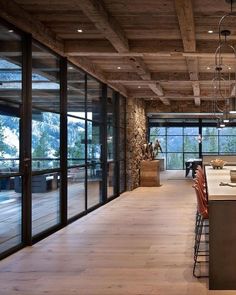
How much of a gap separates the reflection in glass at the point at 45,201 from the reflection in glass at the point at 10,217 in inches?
15.5

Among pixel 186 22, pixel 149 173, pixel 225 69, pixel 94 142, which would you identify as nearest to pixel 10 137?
pixel 186 22

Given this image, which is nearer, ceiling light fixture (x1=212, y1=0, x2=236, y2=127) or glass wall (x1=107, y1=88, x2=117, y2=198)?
ceiling light fixture (x1=212, y1=0, x2=236, y2=127)

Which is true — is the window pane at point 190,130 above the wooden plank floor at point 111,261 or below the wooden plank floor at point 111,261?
above

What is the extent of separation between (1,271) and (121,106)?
26.4 feet

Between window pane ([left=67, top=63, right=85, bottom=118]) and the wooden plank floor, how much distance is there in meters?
1.99

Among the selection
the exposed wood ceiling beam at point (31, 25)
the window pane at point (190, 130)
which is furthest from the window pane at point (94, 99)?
the window pane at point (190, 130)

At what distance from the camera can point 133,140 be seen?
1259 centimetres

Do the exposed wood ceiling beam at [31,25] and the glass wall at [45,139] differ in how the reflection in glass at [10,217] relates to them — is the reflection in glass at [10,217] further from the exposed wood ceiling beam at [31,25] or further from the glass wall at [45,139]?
the exposed wood ceiling beam at [31,25]

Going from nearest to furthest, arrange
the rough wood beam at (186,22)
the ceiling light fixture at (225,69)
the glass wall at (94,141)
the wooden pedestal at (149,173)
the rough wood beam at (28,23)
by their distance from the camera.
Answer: the rough wood beam at (186,22), the rough wood beam at (28,23), the ceiling light fixture at (225,69), the glass wall at (94,141), the wooden pedestal at (149,173)

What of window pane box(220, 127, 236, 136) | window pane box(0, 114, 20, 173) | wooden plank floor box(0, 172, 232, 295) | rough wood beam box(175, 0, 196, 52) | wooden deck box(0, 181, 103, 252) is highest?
rough wood beam box(175, 0, 196, 52)

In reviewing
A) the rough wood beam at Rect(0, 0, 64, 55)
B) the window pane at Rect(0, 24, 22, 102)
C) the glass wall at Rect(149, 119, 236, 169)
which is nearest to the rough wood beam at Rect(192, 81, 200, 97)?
the rough wood beam at Rect(0, 0, 64, 55)

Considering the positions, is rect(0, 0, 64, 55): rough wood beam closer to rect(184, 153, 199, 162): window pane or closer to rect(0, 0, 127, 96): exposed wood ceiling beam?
rect(0, 0, 127, 96): exposed wood ceiling beam

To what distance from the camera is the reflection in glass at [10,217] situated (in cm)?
501

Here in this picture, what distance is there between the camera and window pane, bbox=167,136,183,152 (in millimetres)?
21636
